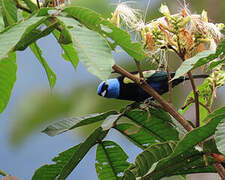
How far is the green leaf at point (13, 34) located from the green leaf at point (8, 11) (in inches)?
5.3

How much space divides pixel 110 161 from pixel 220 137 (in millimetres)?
508

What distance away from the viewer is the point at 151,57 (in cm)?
121

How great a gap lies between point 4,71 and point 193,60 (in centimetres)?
51

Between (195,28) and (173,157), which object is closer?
(173,157)

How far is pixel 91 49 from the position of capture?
87 cm

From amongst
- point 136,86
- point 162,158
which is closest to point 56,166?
point 162,158

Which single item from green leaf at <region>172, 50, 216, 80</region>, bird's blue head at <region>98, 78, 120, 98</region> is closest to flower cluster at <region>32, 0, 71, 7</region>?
green leaf at <region>172, 50, 216, 80</region>

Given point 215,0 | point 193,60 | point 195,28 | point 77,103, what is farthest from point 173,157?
point 215,0

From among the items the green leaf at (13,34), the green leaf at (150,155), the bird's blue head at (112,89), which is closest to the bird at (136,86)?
the bird's blue head at (112,89)

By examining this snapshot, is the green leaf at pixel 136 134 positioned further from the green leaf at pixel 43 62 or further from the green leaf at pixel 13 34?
the green leaf at pixel 13 34

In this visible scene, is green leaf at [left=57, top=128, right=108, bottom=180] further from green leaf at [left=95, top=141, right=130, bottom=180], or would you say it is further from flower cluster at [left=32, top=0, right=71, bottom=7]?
flower cluster at [left=32, top=0, right=71, bottom=7]

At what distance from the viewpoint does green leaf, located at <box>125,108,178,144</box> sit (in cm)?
132

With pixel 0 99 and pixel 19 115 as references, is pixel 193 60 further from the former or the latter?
pixel 19 115

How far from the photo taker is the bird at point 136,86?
6.31 feet
